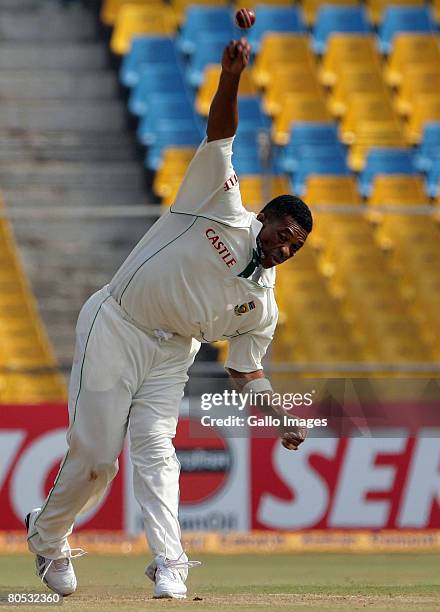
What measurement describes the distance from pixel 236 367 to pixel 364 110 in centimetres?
1148

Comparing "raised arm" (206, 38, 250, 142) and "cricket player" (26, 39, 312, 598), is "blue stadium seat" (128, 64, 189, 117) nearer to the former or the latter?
"cricket player" (26, 39, 312, 598)

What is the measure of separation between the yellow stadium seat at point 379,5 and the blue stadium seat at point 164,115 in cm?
352

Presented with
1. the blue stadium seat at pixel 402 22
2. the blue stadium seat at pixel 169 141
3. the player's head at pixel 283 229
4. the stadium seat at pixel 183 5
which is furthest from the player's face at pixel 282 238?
the blue stadium seat at pixel 402 22

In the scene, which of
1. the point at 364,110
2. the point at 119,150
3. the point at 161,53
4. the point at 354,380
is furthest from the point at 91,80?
the point at 354,380

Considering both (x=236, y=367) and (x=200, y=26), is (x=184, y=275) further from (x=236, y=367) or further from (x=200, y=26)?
(x=200, y=26)

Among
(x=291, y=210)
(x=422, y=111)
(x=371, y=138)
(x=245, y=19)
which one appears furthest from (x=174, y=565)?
(x=422, y=111)

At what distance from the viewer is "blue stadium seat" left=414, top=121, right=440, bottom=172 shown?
14.9 metres

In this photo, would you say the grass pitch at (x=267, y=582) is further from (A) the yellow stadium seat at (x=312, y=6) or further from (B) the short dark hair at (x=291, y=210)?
(A) the yellow stadium seat at (x=312, y=6)

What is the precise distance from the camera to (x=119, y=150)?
52.4ft

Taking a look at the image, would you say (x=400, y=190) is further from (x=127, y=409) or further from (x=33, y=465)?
(x=127, y=409)

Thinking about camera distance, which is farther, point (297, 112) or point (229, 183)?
point (297, 112)

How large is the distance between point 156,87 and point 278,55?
5.88 feet

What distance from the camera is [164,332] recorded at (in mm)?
6492

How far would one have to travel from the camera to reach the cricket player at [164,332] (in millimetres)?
6281
